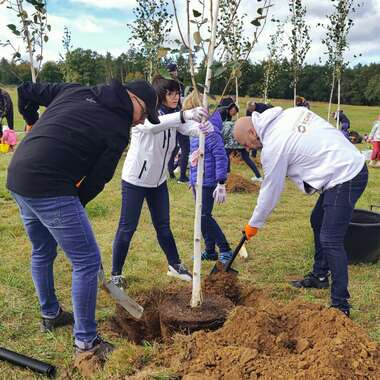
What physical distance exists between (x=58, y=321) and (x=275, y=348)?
67.9 inches

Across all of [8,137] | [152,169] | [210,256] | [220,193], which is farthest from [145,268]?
[8,137]

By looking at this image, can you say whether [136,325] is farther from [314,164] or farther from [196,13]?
[196,13]

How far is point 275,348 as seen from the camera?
275 centimetres

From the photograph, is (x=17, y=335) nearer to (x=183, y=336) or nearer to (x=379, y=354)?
(x=183, y=336)

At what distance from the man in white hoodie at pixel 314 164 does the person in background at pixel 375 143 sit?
9562 millimetres

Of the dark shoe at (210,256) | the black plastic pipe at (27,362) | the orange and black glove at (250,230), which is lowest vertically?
the dark shoe at (210,256)

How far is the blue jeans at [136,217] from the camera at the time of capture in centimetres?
417

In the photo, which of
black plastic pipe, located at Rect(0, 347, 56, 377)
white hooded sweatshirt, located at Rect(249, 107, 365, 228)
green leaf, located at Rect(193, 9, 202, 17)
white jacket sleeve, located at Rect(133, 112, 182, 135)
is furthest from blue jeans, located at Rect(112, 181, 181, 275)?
green leaf, located at Rect(193, 9, 202, 17)

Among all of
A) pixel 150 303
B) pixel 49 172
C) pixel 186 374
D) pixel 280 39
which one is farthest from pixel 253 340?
pixel 280 39

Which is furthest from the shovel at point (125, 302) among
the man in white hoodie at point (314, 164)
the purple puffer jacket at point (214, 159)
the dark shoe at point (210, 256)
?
the dark shoe at point (210, 256)

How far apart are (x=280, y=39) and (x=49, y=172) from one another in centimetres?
1968

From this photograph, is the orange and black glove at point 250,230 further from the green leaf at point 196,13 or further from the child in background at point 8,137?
the child in background at point 8,137

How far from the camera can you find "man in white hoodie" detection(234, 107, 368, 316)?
3393mm

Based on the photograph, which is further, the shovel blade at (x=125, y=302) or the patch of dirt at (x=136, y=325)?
the patch of dirt at (x=136, y=325)
